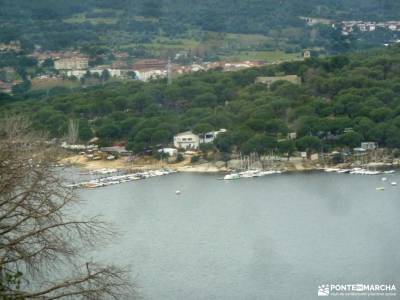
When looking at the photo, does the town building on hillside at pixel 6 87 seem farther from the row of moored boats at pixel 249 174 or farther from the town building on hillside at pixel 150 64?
the row of moored boats at pixel 249 174

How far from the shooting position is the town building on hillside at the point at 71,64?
2848cm

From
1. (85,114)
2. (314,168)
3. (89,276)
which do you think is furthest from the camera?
(85,114)

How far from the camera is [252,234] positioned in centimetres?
1098

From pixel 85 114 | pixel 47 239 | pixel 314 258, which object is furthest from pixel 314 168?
pixel 47 239

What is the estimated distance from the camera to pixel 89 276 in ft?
8.95

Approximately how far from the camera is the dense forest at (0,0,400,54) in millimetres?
32394

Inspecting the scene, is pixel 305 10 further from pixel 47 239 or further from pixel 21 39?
pixel 47 239

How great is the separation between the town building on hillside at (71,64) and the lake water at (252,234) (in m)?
13.1

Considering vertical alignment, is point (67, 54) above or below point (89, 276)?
below

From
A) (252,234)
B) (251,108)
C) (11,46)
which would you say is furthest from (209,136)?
(11,46)

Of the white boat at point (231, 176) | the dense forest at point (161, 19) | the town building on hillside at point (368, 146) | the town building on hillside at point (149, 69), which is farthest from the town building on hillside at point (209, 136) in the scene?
the dense forest at point (161, 19)

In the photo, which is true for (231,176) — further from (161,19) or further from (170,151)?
(161,19)

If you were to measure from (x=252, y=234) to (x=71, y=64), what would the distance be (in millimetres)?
18348

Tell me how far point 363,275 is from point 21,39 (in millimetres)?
23629
